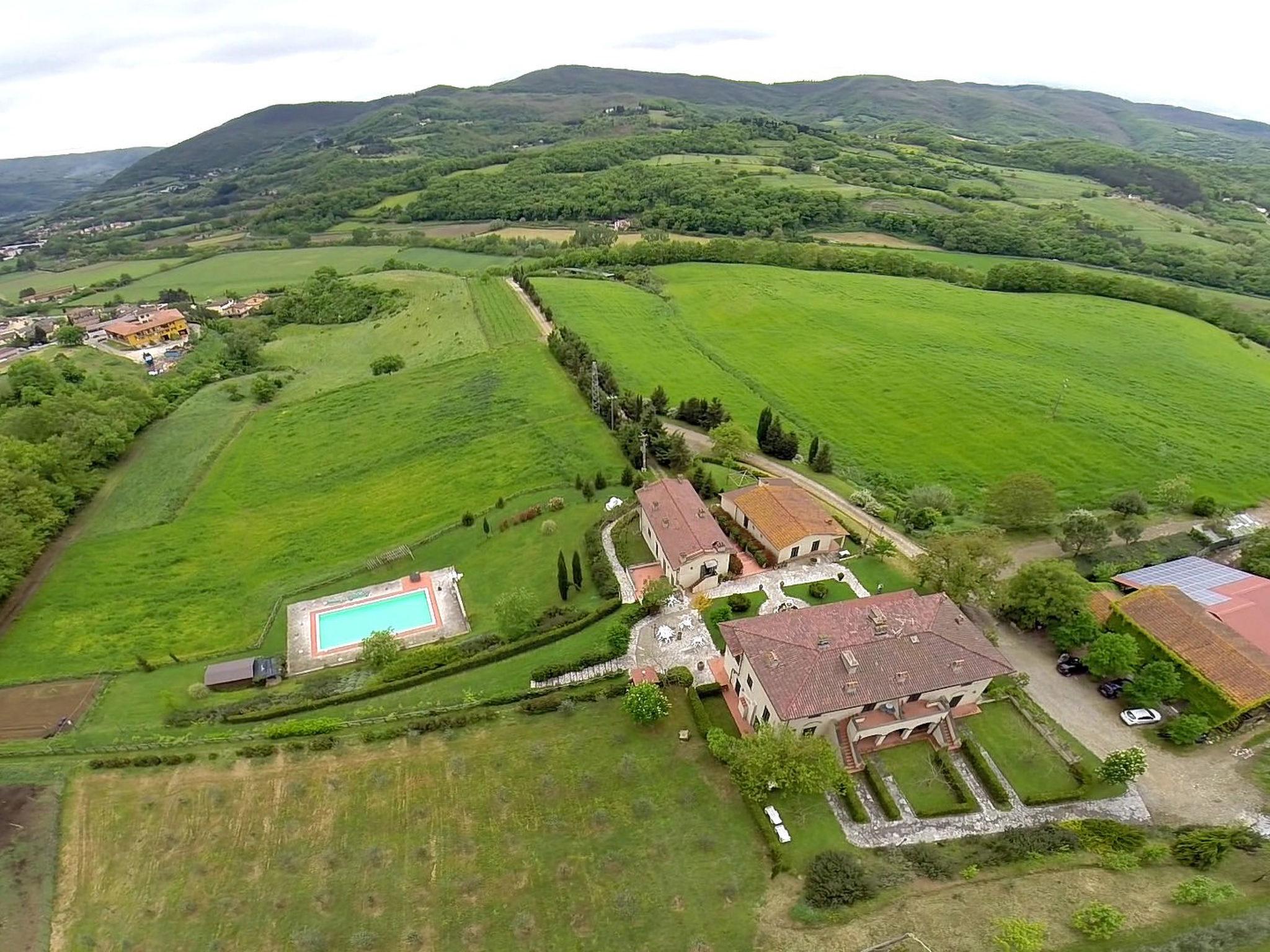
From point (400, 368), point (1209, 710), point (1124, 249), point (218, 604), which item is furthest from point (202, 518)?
point (1124, 249)

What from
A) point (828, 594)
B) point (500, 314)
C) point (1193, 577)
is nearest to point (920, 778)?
point (828, 594)

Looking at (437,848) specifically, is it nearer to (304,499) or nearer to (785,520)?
(785,520)

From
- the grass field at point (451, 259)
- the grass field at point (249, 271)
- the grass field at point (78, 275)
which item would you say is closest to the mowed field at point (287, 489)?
the grass field at point (451, 259)

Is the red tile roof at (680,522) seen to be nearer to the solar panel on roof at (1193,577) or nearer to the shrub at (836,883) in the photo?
the shrub at (836,883)

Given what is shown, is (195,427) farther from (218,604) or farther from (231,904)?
(231,904)

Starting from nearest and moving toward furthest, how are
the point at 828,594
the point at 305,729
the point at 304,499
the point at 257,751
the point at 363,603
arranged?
the point at 257,751 < the point at 305,729 < the point at 828,594 < the point at 363,603 < the point at 304,499

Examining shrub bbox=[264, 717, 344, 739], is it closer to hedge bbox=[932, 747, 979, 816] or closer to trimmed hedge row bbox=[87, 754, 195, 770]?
trimmed hedge row bbox=[87, 754, 195, 770]
